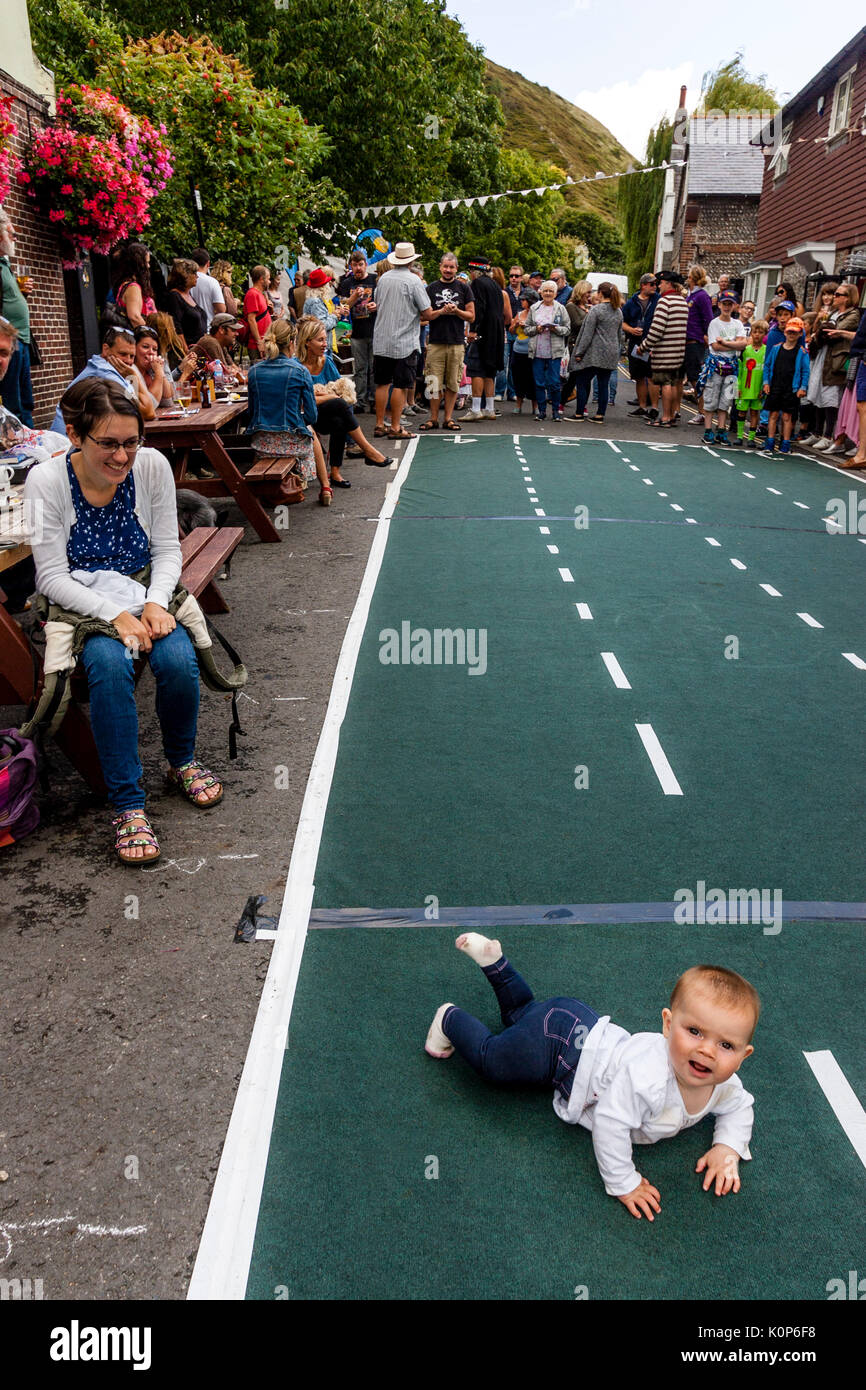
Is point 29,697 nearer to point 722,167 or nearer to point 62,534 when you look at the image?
point 62,534

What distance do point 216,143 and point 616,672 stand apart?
42.7 ft

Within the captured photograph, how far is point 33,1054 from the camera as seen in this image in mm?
3268

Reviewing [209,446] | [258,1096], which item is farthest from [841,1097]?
[209,446]

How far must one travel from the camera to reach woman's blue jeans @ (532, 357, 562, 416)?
57.5 ft

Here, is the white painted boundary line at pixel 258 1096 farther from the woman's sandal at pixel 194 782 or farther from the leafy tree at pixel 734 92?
the leafy tree at pixel 734 92

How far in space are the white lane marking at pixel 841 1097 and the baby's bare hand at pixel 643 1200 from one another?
590 millimetres

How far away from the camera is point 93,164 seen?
12.2 meters

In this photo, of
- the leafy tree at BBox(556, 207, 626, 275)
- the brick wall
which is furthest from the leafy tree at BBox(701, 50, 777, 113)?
the brick wall

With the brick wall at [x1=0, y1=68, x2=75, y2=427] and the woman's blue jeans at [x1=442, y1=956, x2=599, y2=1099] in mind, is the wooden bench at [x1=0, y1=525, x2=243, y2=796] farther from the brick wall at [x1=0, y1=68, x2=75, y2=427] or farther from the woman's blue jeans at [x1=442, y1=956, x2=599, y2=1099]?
the brick wall at [x1=0, y1=68, x2=75, y2=427]

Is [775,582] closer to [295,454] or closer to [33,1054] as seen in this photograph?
[295,454]

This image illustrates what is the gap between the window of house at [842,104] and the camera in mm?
22938

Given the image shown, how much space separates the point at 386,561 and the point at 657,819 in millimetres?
4726
